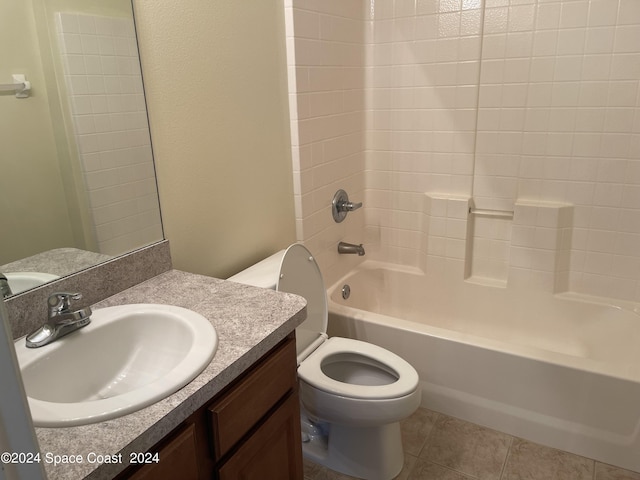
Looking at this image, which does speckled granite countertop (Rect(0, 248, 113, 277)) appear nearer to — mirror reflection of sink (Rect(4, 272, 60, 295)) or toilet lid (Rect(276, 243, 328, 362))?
mirror reflection of sink (Rect(4, 272, 60, 295))

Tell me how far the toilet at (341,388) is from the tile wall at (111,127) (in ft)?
1.37

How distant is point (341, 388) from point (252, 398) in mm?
603

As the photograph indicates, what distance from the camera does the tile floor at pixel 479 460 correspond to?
1.82 metres

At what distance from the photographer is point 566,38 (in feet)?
7.01

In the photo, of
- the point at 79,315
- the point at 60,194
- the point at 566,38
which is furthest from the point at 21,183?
the point at 566,38

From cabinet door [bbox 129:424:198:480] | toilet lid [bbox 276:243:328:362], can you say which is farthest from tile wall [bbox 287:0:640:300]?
cabinet door [bbox 129:424:198:480]

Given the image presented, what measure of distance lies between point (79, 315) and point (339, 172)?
5.05 ft

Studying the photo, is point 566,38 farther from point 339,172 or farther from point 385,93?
point 339,172

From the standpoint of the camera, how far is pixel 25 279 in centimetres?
115

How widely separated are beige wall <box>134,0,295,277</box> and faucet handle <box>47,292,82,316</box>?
0.43 meters

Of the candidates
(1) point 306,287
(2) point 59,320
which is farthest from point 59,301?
(1) point 306,287

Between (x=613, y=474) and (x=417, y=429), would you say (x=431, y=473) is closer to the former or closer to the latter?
(x=417, y=429)

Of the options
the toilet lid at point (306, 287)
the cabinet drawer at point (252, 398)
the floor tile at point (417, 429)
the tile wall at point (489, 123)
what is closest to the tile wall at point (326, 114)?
the tile wall at point (489, 123)

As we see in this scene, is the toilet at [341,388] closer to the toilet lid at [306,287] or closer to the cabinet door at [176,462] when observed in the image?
the toilet lid at [306,287]
